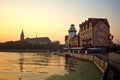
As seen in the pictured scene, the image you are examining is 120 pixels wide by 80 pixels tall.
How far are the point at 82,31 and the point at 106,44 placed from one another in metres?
23.6

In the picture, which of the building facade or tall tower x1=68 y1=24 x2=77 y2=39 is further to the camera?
tall tower x1=68 y1=24 x2=77 y2=39

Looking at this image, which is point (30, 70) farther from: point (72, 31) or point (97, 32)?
point (72, 31)

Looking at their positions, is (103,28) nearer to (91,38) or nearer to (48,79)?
(91,38)

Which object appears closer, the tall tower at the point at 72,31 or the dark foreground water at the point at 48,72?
the dark foreground water at the point at 48,72

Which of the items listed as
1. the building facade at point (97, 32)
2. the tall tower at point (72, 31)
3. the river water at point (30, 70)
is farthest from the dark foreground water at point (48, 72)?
the tall tower at point (72, 31)

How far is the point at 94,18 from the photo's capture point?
118 m

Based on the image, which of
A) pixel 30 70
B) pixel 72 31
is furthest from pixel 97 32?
pixel 30 70

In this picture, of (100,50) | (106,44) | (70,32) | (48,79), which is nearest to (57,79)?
(48,79)

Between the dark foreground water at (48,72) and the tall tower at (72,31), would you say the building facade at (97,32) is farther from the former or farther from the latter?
the tall tower at (72,31)

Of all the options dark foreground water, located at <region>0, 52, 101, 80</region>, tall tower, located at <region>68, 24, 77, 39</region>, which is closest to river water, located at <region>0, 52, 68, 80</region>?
A: dark foreground water, located at <region>0, 52, 101, 80</region>

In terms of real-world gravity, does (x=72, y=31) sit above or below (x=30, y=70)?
above

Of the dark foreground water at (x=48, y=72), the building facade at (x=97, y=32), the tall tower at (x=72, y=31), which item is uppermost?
the tall tower at (x=72, y=31)

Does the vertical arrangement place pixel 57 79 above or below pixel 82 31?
below

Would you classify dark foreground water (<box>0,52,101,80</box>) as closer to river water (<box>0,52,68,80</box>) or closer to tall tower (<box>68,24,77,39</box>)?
river water (<box>0,52,68,80</box>)
